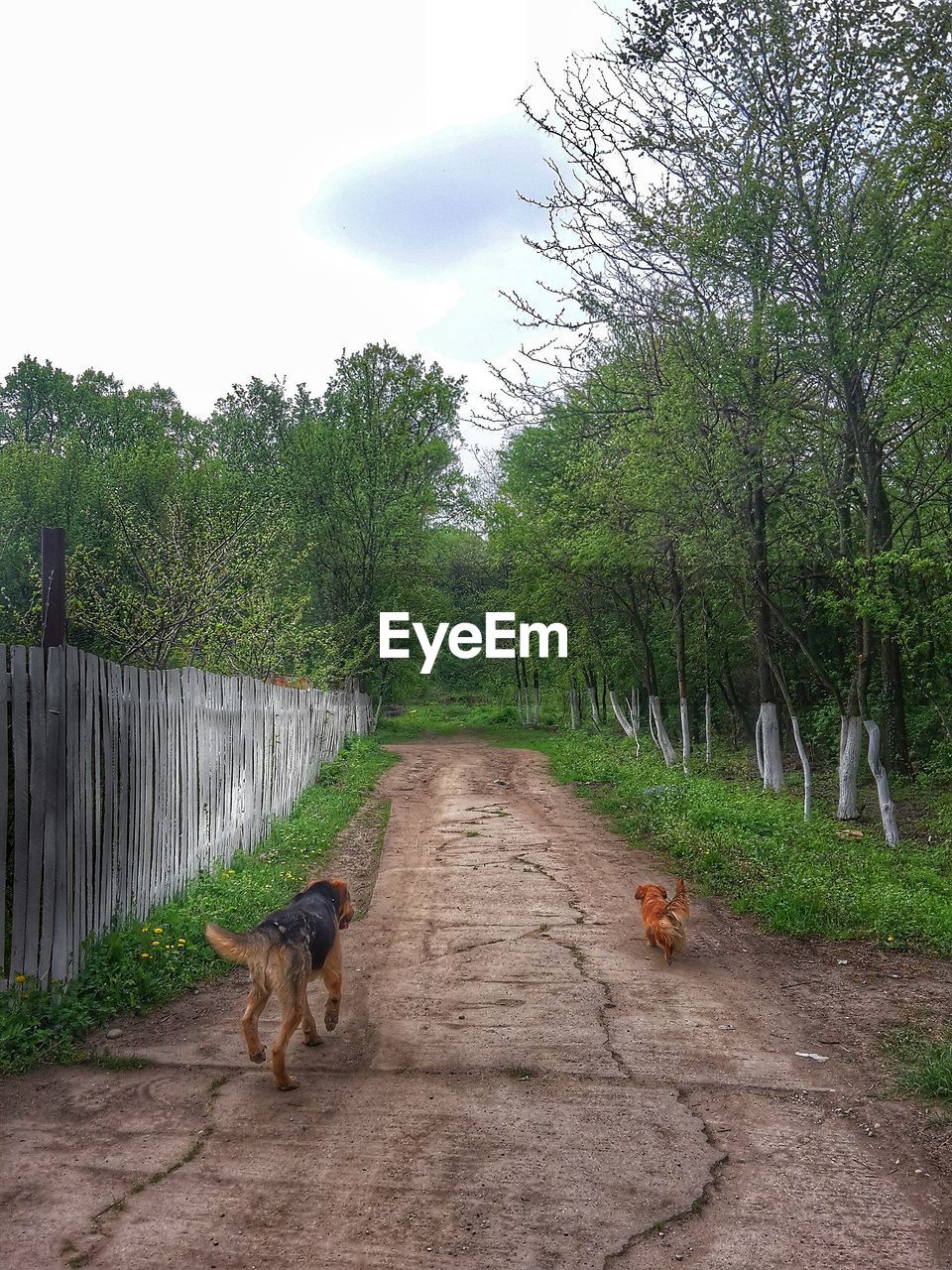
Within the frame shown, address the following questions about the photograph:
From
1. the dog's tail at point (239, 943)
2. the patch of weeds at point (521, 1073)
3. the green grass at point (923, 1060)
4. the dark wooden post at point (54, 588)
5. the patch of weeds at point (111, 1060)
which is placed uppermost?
the dark wooden post at point (54, 588)

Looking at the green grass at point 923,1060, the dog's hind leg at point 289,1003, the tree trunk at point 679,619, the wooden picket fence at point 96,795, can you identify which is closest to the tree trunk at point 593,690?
the tree trunk at point 679,619

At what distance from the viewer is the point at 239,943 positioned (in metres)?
4.75

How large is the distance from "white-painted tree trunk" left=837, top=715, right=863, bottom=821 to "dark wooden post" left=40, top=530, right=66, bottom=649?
11212mm

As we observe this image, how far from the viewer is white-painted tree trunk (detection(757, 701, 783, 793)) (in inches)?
679

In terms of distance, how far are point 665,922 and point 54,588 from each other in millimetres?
4669

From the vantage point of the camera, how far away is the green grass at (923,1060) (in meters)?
4.70

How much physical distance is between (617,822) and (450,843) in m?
2.93

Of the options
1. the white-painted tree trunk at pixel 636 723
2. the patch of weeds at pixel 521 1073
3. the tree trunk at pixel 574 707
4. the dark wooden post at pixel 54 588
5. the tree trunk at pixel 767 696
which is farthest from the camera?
the tree trunk at pixel 574 707

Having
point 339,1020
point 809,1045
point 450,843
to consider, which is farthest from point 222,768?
point 809,1045

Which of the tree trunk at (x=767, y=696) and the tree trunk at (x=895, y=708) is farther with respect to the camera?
the tree trunk at (x=895, y=708)

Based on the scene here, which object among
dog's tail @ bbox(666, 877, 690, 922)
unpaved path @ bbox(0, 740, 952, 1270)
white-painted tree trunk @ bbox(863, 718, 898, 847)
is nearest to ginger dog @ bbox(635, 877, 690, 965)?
dog's tail @ bbox(666, 877, 690, 922)

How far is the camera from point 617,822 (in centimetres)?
1375

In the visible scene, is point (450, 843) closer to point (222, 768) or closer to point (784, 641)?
point (222, 768)

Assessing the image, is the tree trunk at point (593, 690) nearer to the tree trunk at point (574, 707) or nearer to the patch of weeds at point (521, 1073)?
the tree trunk at point (574, 707)
